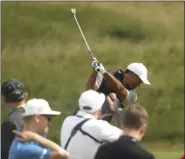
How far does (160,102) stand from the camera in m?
24.7

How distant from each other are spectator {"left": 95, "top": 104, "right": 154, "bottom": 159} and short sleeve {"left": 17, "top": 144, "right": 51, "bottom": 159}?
1.71 ft

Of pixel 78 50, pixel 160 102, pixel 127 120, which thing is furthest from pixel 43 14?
pixel 127 120

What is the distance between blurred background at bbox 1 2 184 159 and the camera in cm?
2365

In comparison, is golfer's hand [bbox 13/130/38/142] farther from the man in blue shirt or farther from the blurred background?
the blurred background

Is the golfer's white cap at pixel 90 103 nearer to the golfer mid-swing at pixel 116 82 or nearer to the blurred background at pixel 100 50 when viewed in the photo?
the golfer mid-swing at pixel 116 82

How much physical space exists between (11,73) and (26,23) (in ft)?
18.3

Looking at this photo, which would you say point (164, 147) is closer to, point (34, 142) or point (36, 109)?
point (36, 109)

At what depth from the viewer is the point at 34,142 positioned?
7461 millimetres

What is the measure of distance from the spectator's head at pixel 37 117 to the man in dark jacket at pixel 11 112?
46 cm

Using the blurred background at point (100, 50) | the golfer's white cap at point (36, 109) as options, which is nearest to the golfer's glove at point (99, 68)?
the golfer's white cap at point (36, 109)

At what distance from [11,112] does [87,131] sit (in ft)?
3.78

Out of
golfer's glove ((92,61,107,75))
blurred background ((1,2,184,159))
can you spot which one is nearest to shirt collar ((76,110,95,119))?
golfer's glove ((92,61,107,75))

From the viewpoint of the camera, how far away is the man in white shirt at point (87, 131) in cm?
759

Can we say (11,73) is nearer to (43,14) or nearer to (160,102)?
(160,102)
